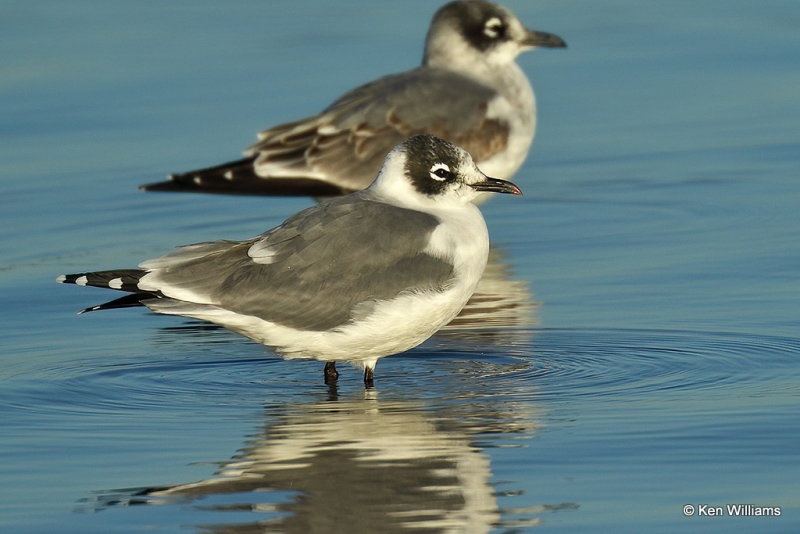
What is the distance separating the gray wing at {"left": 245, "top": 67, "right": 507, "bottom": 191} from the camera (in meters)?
11.8

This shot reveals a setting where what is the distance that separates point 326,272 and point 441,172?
2.80ft

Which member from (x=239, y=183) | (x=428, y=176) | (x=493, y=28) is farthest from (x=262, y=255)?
(x=493, y=28)

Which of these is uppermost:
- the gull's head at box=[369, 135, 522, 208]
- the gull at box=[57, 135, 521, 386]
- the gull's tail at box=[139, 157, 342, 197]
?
the gull's tail at box=[139, 157, 342, 197]

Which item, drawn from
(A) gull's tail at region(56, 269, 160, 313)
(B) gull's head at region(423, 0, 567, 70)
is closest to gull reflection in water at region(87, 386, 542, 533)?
(A) gull's tail at region(56, 269, 160, 313)

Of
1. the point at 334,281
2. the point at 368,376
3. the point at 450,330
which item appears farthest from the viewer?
the point at 450,330

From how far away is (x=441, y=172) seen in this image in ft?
26.6

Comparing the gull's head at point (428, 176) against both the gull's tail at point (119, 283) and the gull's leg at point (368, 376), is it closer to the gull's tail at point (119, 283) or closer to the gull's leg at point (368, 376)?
the gull's leg at point (368, 376)

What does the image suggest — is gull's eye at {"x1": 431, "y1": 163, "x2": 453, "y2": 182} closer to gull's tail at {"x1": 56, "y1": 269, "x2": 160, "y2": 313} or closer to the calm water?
the calm water

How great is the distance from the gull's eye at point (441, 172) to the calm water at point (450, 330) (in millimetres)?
911

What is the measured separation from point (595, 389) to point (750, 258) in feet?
8.85

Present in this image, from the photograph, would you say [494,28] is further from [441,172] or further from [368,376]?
[368,376]

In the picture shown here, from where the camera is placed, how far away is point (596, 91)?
553 inches

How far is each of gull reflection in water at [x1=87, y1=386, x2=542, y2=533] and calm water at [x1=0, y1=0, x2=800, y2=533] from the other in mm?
16

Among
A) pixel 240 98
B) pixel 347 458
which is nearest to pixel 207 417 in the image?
pixel 347 458
